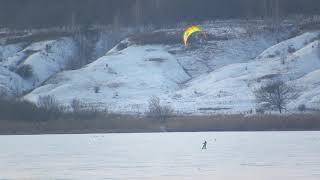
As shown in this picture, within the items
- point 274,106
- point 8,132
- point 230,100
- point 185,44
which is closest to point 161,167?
point 8,132

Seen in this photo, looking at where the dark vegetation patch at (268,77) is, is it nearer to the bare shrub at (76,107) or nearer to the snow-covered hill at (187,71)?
the snow-covered hill at (187,71)

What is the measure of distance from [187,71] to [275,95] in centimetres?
4178

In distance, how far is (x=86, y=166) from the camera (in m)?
43.1

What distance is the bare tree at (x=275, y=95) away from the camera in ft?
355

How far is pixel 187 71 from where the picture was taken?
495 feet

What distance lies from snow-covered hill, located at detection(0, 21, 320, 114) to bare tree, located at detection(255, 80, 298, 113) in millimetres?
1158

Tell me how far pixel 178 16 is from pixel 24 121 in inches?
2889

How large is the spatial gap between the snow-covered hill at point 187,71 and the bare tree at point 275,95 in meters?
1.16

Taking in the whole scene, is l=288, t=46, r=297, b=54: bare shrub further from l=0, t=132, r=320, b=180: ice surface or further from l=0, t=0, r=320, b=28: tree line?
l=0, t=132, r=320, b=180: ice surface

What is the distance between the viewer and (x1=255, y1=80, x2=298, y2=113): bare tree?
108 metres

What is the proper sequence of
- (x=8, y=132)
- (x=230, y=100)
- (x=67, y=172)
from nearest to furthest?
1. (x=67, y=172)
2. (x=8, y=132)
3. (x=230, y=100)

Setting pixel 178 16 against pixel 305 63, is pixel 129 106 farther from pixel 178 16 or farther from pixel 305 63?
pixel 178 16

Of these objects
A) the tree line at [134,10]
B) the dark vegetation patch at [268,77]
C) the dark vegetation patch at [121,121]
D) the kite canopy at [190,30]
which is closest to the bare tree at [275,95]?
the dark vegetation patch at [268,77]

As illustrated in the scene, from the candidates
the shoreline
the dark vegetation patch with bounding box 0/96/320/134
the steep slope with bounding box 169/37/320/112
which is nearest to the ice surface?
the shoreline
